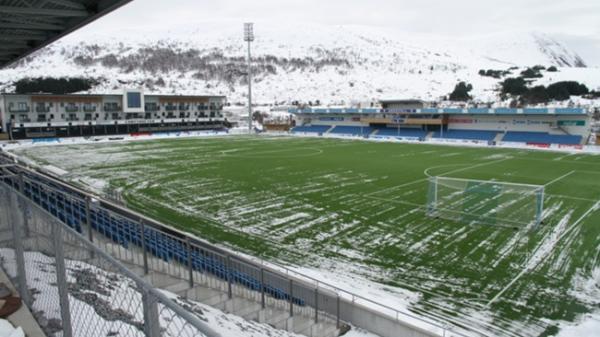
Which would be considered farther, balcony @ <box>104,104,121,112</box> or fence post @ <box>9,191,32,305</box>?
balcony @ <box>104,104,121,112</box>

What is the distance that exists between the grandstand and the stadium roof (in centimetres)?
5669

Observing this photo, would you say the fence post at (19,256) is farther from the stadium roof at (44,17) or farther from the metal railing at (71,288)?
the stadium roof at (44,17)

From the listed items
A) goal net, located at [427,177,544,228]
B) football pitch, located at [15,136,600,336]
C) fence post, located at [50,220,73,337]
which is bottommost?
football pitch, located at [15,136,600,336]

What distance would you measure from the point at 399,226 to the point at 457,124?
2096 inches

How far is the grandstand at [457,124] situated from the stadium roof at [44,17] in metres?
56.7

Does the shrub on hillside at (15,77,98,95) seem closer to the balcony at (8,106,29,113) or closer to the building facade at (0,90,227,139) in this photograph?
the building facade at (0,90,227,139)

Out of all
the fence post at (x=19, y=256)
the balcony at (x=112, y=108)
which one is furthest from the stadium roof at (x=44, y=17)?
the balcony at (x=112, y=108)

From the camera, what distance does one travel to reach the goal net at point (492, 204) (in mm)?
20219

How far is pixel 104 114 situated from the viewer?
260ft

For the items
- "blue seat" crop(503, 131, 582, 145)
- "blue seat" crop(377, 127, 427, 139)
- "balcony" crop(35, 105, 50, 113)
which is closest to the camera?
"blue seat" crop(503, 131, 582, 145)

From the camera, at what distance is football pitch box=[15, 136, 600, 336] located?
12.6m

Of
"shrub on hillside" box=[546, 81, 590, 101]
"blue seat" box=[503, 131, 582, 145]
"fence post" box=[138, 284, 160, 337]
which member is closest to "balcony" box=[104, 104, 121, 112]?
"blue seat" box=[503, 131, 582, 145]

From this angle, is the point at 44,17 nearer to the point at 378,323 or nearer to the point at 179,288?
the point at 179,288

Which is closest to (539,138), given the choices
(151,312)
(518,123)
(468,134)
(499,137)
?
(518,123)
